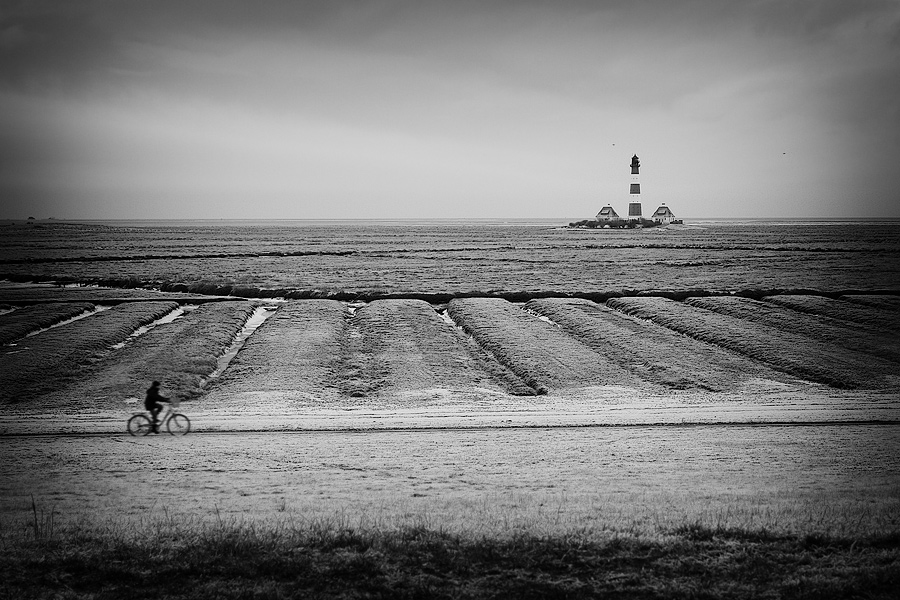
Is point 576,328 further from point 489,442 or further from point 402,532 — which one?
point 402,532

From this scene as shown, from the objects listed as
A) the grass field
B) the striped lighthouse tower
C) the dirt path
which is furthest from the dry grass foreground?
the striped lighthouse tower

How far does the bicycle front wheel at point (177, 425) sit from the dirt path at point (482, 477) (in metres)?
0.75

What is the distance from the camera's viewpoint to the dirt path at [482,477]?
→ 15516 millimetres

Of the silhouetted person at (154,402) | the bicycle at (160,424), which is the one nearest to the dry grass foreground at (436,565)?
the silhouetted person at (154,402)

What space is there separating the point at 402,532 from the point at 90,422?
15081mm

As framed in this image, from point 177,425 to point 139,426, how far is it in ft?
3.90

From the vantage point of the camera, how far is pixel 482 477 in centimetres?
1825

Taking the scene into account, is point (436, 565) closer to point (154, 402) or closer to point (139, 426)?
point (154, 402)

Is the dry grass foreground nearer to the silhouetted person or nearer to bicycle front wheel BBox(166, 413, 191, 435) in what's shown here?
the silhouetted person

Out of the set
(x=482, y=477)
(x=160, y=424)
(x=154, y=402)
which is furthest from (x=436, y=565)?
(x=160, y=424)

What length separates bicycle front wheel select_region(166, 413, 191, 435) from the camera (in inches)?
885

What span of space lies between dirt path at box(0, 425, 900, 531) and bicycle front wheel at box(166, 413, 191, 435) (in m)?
0.75

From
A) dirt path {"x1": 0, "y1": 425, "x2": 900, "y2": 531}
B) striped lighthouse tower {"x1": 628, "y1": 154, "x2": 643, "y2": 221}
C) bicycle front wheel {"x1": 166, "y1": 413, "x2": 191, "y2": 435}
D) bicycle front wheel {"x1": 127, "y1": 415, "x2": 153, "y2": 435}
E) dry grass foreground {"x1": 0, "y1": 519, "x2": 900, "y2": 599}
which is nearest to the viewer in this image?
dry grass foreground {"x1": 0, "y1": 519, "x2": 900, "y2": 599}

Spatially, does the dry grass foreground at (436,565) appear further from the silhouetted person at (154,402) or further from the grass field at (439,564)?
the silhouetted person at (154,402)
